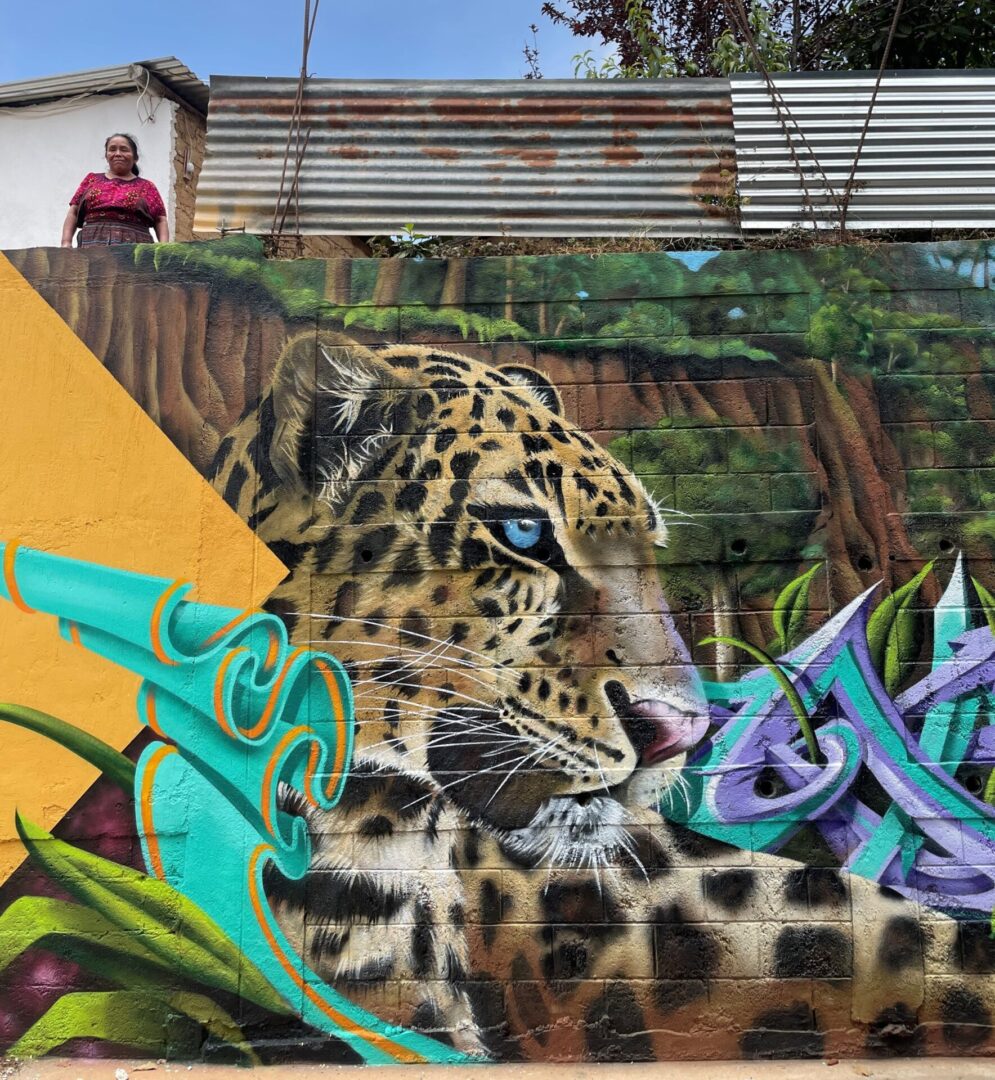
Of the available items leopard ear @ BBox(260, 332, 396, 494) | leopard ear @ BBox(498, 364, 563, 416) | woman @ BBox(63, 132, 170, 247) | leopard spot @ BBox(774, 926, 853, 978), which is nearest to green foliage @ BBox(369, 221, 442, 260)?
leopard ear @ BBox(260, 332, 396, 494)

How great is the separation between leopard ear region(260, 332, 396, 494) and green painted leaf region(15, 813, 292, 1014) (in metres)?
1.82

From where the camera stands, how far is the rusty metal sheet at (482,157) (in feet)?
15.9

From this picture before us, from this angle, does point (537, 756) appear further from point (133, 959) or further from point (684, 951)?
point (133, 959)

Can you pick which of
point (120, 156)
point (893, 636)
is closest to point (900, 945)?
point (893, 636)

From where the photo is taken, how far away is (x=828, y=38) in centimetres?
927

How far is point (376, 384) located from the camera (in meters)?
4.35

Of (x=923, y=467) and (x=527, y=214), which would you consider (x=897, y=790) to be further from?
(x=527, y=214)

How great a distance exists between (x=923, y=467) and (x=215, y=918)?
3.58m

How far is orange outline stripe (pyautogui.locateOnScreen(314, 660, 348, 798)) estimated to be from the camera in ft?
13.4

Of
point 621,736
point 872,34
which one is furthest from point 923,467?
point 872,34

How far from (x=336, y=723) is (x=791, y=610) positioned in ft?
6.55

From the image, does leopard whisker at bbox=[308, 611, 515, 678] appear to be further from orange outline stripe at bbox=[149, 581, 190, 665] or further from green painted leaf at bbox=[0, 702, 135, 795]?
green painted leaf at bbox=[0, 702, 135, 795]

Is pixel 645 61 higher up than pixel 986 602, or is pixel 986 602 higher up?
pixel 645 61

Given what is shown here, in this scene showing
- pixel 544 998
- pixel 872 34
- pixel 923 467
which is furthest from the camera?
→ pixel 872 34
